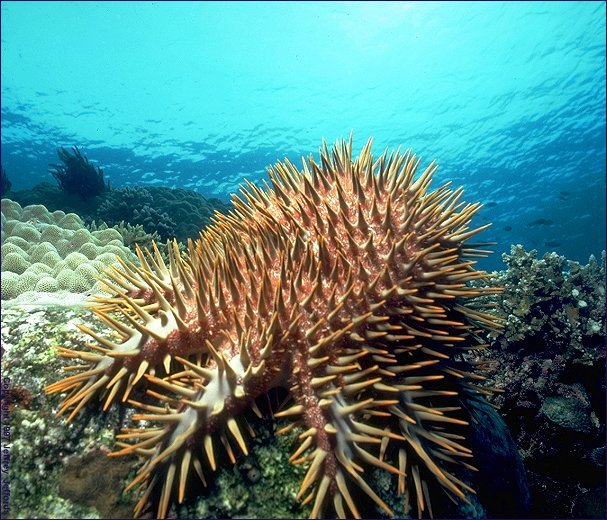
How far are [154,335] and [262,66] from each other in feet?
123

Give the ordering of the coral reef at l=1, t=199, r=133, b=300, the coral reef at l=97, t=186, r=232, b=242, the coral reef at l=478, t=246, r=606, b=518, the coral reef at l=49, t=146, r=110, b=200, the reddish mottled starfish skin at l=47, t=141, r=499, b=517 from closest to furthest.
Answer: the reddish mottled starfish skin at l=47, t=141, r=499, b=517 → the coral reef at l=1, t=199, r=133, b=300 → the coral reef at l=478, t=246, r=606, b=518 → the coral reef at l=97, t=186, r=232, b=242 → the coral reef at l=49, t=146, r=110, b=200

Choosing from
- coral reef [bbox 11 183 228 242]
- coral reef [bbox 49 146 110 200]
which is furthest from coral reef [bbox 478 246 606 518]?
coral reef [bbox 49 146 110 200]

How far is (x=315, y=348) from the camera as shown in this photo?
2193 millimetres

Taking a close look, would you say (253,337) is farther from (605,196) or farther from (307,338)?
(605,196)

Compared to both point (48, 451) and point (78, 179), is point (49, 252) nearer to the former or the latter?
point (48, 451)

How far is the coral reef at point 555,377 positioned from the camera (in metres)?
4.83

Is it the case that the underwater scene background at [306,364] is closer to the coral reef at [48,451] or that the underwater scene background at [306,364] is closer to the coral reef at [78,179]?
the coral reef at [48,451]

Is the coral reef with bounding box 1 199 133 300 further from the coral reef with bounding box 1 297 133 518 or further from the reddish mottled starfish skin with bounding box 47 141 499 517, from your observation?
the reddish mottled starfish skin with bounding box 47 141 499 517

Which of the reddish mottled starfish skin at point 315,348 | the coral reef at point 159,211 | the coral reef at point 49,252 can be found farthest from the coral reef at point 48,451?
the coral reef at point 159,211

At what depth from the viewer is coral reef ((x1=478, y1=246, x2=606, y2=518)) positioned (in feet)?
15.8

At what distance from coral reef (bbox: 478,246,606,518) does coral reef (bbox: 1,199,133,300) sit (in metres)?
5.47

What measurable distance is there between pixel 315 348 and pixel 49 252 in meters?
5.00

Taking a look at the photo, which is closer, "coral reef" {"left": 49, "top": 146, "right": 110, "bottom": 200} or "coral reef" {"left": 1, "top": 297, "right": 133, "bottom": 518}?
"coral reef" {"left": 1, "top": 297, "right": 133, "bottom": 518}

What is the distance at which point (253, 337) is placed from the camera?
2.28m
